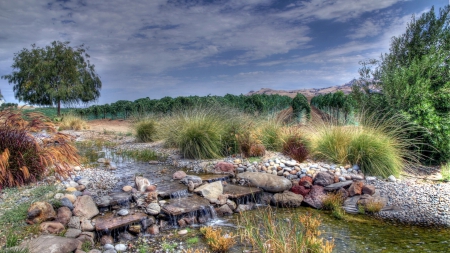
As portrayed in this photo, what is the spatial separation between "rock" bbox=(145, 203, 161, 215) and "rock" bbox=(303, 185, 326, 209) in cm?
238

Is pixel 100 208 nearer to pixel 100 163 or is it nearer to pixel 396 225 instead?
pixel 100 163

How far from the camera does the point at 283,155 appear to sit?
707cm

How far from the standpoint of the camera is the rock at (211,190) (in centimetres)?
499

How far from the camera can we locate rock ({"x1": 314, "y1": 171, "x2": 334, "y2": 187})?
5.52 meters

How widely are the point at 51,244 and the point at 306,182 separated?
4024mm

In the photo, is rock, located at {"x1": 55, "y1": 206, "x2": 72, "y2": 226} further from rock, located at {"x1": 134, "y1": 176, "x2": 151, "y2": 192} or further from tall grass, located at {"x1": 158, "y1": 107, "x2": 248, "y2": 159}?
tall grass, located at {"x1": 158, "y1": 107, "x2": 248, "y2": 159}

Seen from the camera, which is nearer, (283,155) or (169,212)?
(169,212)

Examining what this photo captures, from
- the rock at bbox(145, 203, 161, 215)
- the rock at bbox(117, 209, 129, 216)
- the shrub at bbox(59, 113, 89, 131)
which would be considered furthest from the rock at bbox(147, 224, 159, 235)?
the shrub at bbox(59, 113, 89, 131)

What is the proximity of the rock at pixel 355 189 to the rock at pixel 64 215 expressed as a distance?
14.1 ft

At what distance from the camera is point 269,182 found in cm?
554

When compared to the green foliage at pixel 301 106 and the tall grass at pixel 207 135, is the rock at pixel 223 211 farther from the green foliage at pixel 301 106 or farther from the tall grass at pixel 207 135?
the green foliage at pixel 301 106

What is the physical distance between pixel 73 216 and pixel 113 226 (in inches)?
22.3

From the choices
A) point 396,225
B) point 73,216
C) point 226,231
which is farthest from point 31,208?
point 396,225

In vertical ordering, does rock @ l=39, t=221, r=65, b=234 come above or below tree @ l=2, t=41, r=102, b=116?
below
